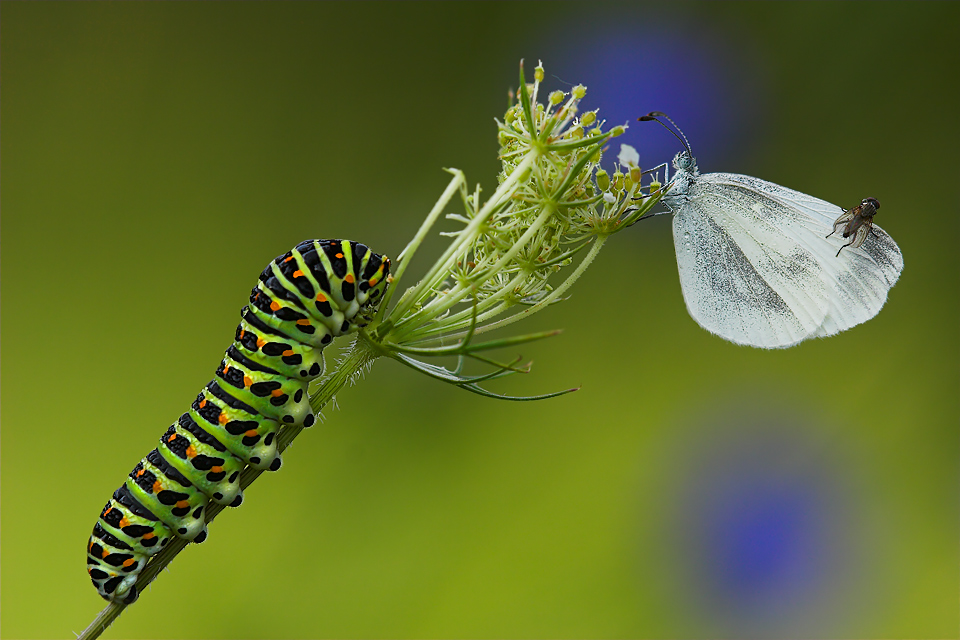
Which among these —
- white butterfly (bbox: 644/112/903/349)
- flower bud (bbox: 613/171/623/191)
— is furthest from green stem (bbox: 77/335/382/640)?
white butterfly (bbox: 644/112/903/349)

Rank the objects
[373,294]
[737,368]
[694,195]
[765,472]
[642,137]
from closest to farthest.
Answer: [373,294] < [694,195] < [642,137] < [765,472] < [737,368]

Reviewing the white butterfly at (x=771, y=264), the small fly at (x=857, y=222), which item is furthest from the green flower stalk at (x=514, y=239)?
the small fly at (x=857, y=222)

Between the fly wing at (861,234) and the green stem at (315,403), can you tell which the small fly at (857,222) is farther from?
the green stem at (315,403)

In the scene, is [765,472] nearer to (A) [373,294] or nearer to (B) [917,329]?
(B) [917,329]

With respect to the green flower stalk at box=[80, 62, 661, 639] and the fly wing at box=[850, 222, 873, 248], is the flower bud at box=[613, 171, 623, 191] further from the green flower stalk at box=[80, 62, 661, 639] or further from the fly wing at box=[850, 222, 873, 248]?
the fly wing at box=[850, 222, 873, 248]

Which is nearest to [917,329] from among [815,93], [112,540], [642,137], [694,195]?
[815,93]

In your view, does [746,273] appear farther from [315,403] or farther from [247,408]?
[247,408]
